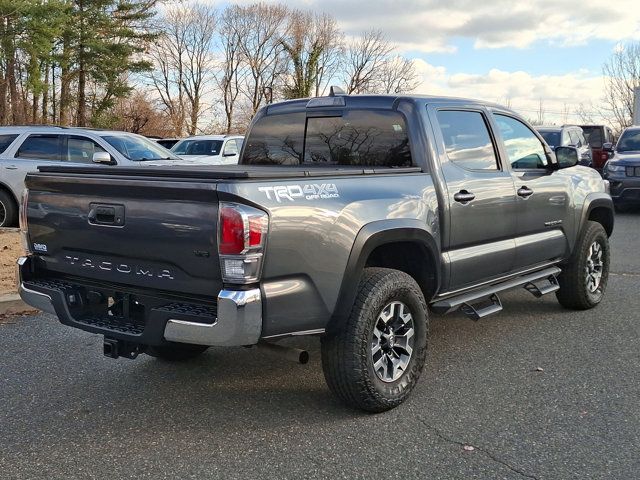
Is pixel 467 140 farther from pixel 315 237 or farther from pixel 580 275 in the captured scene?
pixel 580 275

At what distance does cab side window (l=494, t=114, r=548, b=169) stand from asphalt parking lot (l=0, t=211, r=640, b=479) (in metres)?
1.44

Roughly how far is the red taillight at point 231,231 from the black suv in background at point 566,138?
13553mm

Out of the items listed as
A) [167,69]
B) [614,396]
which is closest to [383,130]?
[614,396]

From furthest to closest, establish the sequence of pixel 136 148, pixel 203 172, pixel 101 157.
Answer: pixel 136 148 → pixel 101 157 → pixel 203 172

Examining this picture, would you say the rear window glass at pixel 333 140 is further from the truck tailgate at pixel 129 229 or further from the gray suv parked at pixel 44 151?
the gray suv parked at pixel 44 151

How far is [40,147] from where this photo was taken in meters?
10.9

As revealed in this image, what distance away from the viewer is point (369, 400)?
374 centimetres

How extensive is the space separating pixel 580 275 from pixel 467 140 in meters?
2.05

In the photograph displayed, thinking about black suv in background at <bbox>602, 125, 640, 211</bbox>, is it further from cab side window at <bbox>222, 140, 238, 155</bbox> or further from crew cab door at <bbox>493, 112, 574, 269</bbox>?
crew cab door at <bbox>493, 112, 574, 269</bbox>

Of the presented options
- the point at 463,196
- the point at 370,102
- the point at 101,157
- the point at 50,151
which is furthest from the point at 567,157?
the point at 50,151

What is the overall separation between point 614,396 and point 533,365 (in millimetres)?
685

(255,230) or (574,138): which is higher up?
(574,138)

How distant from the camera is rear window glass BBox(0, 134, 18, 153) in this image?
1088 cm

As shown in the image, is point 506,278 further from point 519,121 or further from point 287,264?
point 287,264
